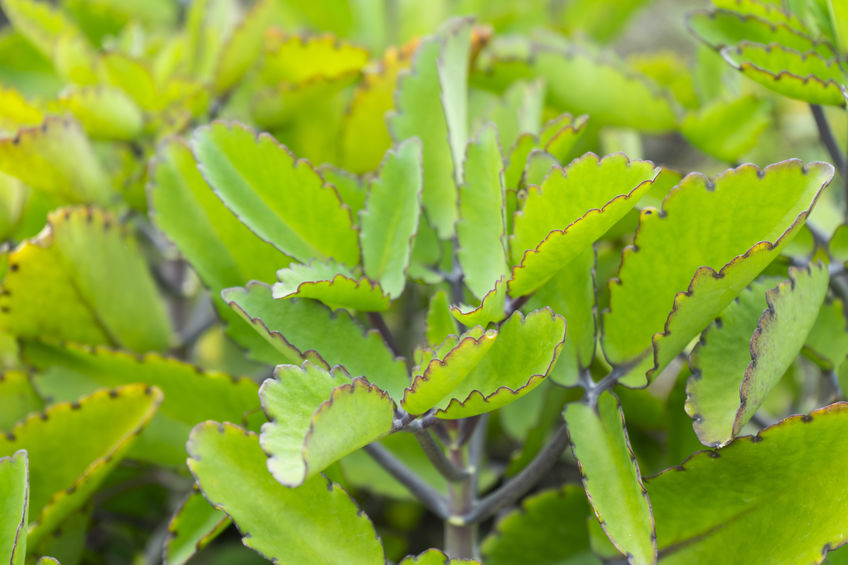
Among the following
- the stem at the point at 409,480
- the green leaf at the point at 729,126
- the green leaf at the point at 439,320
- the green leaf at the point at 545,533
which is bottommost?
the green leaf at the point at 545,533

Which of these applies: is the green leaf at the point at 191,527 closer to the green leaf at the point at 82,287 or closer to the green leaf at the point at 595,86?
the green leaf at the point at 82,287

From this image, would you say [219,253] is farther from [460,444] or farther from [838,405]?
[838,405]

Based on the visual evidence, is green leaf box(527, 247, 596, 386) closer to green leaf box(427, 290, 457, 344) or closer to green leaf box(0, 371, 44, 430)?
green leaf box(427, 290, 457, 344)

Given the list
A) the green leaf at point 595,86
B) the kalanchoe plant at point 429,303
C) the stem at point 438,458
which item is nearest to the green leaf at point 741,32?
the kalanchoe plant at point 429,303

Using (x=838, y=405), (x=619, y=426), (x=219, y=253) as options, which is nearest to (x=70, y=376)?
(x=219, y=253)

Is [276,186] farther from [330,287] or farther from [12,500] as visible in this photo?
[12,500]

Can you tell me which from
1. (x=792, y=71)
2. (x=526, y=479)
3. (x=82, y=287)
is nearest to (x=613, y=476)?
(x=526, y=479)
